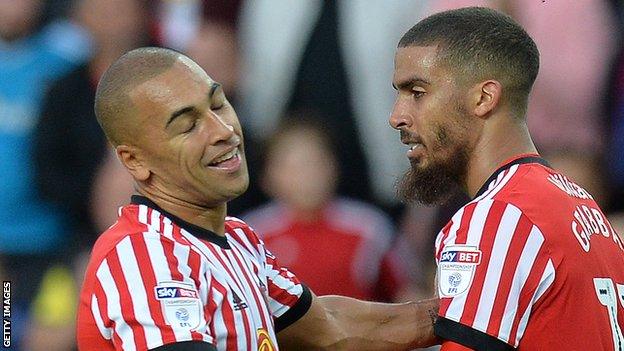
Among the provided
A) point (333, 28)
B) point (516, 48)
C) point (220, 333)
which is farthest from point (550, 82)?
point (220, 333)

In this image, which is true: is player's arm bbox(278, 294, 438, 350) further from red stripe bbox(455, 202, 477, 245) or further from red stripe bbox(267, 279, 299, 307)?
red stripe bbox(455, 202, 477, 245)

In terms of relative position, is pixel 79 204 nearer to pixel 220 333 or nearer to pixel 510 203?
pixel 220 333

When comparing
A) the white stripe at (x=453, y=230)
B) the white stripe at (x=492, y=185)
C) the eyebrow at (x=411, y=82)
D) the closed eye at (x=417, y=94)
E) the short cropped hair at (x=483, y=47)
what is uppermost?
the short cropped hair at (x=483, y=47)

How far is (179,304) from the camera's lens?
2.98 m

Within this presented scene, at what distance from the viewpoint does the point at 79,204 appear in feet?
16.8

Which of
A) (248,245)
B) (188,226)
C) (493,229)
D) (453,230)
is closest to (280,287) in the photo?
(248,245)

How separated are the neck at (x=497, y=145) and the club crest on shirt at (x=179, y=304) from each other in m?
0.88

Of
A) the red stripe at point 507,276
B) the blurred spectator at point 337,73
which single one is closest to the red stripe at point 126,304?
the red stripe at point 507,276

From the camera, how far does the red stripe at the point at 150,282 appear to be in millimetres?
2949

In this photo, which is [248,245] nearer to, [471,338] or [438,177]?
[438,177]

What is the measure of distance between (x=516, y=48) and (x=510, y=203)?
→ 0.55 metres

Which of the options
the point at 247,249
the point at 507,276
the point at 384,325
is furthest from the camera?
the point at 384,325

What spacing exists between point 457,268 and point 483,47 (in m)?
0.70

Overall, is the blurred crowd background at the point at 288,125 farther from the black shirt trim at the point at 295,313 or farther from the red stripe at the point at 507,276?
the red stripe at the point at 507,276
